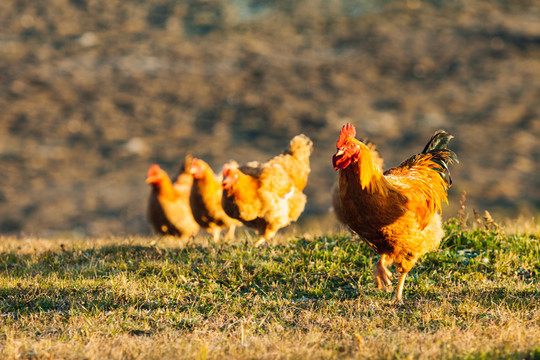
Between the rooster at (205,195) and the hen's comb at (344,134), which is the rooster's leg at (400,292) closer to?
the hen's comb at (344,134)

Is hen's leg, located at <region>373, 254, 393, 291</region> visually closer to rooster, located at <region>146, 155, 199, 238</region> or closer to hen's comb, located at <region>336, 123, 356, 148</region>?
hen's comb, located at <region>336, 123, 356, 148</region>

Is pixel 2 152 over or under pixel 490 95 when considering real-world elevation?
under

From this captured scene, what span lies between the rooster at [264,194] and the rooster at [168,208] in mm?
2066

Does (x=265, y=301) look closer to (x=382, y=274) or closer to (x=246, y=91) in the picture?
(x=382, y=274)

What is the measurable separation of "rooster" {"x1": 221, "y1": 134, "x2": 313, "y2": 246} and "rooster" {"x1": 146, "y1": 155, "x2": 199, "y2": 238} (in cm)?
207

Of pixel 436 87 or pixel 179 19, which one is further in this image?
pixel 179 19

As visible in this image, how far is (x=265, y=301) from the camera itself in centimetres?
626

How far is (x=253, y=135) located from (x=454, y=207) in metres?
13.4

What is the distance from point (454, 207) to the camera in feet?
80.1

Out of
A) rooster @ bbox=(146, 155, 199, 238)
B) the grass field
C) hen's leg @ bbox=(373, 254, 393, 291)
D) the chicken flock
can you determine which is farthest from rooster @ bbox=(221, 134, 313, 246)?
hen's leg @ bbox=(373, 254, 393, 291)

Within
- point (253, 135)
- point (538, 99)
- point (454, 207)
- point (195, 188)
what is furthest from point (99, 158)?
point (538, 99)

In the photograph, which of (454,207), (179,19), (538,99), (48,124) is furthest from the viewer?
(179,19)

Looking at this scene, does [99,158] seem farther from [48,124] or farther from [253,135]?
[253,135]

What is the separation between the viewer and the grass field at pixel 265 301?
191 inches
